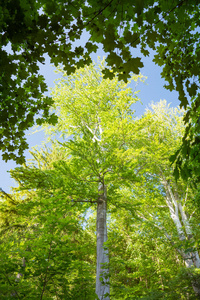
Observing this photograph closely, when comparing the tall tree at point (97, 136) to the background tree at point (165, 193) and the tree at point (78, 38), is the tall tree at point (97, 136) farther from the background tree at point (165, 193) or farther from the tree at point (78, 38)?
the tree at point (78, 38)

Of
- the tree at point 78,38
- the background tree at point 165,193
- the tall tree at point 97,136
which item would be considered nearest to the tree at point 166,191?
the background tree at point 165,193

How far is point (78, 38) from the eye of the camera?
5.76 feet

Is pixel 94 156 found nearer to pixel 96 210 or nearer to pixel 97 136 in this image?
pixel 97 136

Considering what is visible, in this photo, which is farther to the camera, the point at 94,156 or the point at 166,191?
the point at 166,191

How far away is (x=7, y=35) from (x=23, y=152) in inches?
57.9

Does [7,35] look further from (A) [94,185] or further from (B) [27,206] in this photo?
(A) [94,185]

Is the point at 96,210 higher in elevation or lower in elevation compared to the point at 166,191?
lower

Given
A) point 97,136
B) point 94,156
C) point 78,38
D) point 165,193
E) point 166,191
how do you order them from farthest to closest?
point 165,193 → point 166,191 → point 97,136 → point 94,156 → point 78,38

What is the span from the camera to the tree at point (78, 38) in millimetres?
1409

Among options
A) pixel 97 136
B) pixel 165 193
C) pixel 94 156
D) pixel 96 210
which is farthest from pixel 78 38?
pixel 165 193

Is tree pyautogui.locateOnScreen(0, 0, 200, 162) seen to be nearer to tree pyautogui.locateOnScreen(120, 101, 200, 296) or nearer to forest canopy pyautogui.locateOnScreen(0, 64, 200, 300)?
forest canopy pyautogui.locateOnScreen(0, 64, 200, 300)

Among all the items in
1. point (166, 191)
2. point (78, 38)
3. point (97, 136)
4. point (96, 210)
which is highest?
point (97, 136)

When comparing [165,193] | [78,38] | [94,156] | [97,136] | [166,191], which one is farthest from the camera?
[165,193]

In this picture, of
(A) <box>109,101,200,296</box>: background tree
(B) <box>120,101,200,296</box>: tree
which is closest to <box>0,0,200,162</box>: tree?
(A) <box>109,101,200,296</box>: background tree
